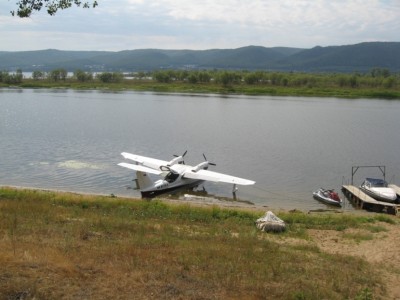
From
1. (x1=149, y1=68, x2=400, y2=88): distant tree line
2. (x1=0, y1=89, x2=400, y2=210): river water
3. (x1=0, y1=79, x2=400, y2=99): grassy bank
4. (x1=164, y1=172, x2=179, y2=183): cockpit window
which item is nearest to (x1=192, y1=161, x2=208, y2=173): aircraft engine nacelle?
(x1=0, y1=89, x2=400, y2=210): river water

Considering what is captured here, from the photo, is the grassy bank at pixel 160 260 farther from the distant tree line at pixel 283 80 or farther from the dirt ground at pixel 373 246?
the distant tree line at pixel 283 80

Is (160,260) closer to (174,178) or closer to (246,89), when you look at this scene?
(174,178)

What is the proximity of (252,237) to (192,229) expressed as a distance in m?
2.80

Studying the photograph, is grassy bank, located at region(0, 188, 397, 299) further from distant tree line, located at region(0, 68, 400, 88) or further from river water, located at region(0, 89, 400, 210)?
distant tree line, located at region(0, 68, 400, 88)

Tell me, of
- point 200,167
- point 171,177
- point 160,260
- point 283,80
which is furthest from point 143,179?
point 283,80

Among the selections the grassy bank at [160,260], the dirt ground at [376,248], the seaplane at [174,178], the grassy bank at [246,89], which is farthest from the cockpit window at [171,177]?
the grassy bank at [246,89]

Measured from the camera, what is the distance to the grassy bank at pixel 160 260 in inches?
414

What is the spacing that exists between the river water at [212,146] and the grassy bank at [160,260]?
1417 centimetres

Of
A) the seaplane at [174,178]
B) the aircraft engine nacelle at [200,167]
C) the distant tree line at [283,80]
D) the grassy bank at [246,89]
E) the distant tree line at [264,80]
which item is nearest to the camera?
the seaplane at [174,178]

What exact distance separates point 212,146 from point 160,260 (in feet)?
141

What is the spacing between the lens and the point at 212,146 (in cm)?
5566

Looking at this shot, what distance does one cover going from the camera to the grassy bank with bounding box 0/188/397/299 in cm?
1052

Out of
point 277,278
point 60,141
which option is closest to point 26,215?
point 277,278

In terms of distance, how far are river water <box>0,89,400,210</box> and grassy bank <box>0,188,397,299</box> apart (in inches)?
558
